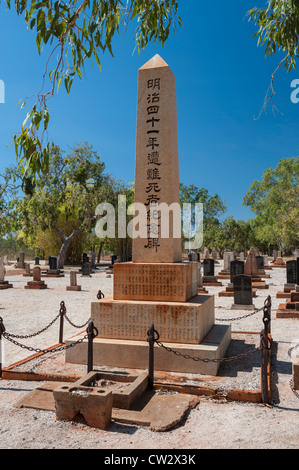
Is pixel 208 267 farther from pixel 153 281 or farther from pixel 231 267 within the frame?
pixel 153 281

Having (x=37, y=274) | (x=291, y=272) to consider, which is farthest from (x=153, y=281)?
(x=37, y=274)

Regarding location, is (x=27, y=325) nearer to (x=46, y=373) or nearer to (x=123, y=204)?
(x=46, y=373)

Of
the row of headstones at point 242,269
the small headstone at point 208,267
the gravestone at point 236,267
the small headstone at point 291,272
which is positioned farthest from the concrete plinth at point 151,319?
the small headstone at point 208,267

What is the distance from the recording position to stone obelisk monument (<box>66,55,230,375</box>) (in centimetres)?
530

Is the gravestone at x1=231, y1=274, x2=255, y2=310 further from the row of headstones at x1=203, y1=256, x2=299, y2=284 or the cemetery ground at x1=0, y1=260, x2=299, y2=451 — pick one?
the cemetery ground at x1=0, y1=260, x2=299, y2=451

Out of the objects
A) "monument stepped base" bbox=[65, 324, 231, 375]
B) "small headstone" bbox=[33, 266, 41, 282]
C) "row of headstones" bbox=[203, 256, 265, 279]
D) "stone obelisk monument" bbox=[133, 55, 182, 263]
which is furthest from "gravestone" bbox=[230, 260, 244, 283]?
"monument stepped base" bbox=[65, 324, 231, 375]

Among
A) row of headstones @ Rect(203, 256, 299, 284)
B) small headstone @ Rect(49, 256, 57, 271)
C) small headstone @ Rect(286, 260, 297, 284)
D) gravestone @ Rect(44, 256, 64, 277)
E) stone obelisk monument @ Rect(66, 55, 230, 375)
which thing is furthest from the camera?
small headstone @ Rect(49, 256, 57, 271)

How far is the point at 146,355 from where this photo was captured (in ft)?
17.1

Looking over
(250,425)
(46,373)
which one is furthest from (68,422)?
(250,425)

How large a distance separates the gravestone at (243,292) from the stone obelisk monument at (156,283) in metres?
5.47

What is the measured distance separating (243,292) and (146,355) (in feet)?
24.2

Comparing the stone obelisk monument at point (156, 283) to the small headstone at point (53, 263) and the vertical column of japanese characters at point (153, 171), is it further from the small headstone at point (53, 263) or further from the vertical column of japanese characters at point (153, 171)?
the small headstone at point (53, 263)

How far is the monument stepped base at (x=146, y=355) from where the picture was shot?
501 centimetres

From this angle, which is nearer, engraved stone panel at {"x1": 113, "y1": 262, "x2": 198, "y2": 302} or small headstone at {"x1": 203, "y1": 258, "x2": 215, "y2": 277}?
engraved stone panel at {"x1": 113, "y1": 262, "x2": 198, "y2": 302}
